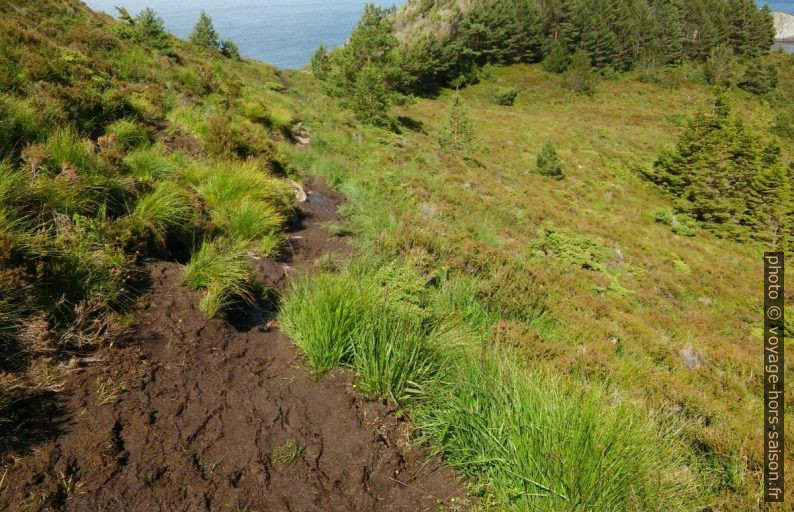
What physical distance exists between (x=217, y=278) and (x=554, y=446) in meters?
3.47

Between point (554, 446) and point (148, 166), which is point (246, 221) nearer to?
point (148, 166)

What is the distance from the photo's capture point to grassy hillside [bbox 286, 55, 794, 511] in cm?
283

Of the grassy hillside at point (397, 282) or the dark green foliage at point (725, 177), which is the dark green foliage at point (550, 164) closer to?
the dark green foliage at point (725, 177)

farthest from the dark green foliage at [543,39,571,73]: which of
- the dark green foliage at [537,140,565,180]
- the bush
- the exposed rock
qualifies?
the exposed rock

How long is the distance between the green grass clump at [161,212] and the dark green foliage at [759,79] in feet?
301

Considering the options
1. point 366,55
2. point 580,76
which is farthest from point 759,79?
point 366,55

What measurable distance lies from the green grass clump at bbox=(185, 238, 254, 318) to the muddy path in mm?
197

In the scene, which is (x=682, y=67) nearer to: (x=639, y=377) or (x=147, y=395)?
(x=639, y=377)

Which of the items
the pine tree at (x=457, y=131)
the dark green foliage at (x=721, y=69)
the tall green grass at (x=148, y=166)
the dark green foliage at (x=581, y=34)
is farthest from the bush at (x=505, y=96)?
the tall green grass at (x=148, y=166)

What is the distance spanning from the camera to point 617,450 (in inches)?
103

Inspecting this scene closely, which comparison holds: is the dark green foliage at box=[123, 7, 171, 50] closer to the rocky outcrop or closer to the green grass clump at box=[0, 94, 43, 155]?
the green grass clump at box=[0, 94, 43, 155]

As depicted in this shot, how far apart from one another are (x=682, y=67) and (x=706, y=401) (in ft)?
301

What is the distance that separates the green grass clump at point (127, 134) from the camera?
22.1 ft

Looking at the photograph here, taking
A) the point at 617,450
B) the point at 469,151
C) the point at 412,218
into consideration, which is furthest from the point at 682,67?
the point at 617,450
